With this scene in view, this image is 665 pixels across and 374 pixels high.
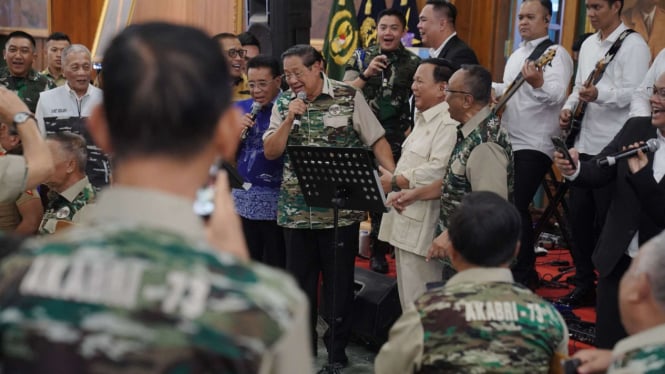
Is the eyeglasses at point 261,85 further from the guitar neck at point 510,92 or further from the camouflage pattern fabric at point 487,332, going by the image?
the camouflage pattern fabric at point 487,332

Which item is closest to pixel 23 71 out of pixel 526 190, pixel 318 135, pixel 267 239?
pixel 267 239

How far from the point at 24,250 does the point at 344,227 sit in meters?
3.65

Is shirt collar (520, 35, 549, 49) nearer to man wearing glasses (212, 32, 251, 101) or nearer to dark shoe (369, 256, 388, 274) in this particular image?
dark shoe (369, 256, 388, 274)

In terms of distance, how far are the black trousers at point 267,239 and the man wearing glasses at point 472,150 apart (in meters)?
1.25

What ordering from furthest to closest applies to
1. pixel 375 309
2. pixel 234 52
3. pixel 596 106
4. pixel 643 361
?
pixel 234 52 < pixel 596 106 < pixel 375 309 < pixel 643 361

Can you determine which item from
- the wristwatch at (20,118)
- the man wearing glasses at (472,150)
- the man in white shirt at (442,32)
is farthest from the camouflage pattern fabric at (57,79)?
the wristwatch at (20,118)

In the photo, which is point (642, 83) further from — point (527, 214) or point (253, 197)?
point (253, 197)

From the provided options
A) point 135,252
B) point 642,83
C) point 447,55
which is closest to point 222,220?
point 135,252

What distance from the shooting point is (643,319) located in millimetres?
1931

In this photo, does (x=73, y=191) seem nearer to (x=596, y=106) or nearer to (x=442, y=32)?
(x=442, y=32)

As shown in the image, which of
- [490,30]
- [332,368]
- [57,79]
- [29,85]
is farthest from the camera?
[490,30]

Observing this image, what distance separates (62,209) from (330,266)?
154cm

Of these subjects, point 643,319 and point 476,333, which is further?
point 476,333

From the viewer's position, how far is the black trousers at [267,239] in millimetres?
5109
